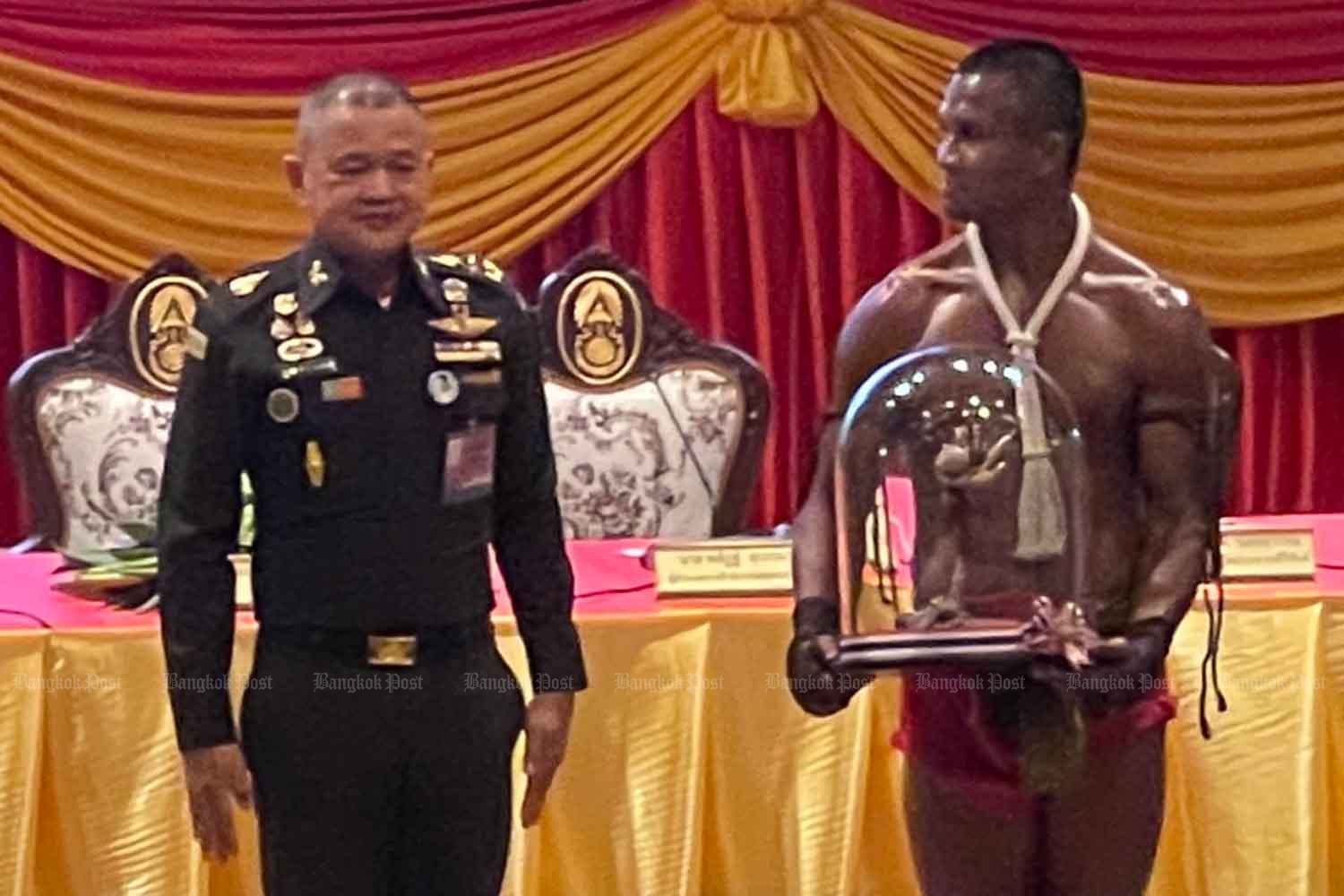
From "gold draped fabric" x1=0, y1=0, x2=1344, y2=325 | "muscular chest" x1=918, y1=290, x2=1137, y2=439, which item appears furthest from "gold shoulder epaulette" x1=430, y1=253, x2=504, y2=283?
"gold draped fabric" x1=0, y1=0, x2=1344, y2=325

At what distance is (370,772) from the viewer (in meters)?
1.96

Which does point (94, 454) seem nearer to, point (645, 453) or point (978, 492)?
point (645, 453)

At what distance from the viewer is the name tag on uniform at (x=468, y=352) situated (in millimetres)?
1982

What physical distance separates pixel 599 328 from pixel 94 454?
87cm

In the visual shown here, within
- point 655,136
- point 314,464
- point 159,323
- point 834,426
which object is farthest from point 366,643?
point 655,136

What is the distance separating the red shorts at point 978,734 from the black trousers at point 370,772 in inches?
15.4

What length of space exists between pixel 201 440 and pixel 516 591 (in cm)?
34

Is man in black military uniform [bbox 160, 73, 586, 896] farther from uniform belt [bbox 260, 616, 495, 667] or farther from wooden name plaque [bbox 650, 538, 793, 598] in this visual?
wooden name plaque [bbox 650, 538, 793, 598]

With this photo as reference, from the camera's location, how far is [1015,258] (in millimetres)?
2029

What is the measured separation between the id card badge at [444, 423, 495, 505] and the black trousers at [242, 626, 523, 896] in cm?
14

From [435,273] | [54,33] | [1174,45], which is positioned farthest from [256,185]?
[435,273]

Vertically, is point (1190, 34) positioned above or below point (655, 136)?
above

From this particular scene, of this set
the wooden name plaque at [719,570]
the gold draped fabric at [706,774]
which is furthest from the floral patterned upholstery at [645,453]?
the gold draped fabric at [706,774]

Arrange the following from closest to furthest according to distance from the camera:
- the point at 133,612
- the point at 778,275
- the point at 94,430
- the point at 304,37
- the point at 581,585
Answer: the point at 133,612 < the point at 581,585 < the point at 94,430 < the point at 304,37 < the point at 778,275
